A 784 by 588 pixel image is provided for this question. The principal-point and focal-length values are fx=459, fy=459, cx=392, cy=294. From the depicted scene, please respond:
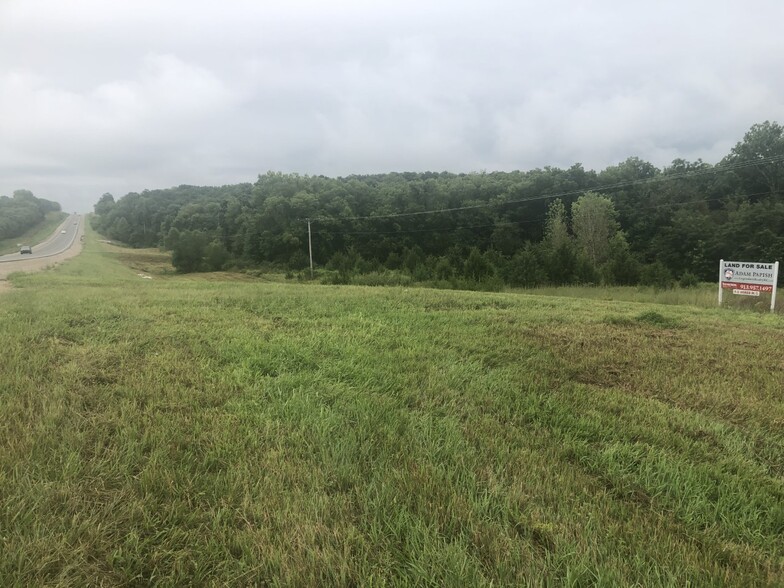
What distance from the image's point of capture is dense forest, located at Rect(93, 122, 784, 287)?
54594 mm

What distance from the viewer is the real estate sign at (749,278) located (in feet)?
41.5

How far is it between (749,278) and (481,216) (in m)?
56.8

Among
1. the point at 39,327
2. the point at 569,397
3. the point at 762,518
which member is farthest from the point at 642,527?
the point at 39,327

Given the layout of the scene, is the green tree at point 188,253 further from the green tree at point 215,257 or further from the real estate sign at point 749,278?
the real estate sign at point 749,278

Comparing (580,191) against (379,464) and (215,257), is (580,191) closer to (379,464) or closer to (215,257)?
(215,257)

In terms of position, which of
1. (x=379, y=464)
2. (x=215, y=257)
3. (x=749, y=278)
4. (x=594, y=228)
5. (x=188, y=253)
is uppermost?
(x=594, y=228)

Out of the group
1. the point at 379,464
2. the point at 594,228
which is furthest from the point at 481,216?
the point at 379,464

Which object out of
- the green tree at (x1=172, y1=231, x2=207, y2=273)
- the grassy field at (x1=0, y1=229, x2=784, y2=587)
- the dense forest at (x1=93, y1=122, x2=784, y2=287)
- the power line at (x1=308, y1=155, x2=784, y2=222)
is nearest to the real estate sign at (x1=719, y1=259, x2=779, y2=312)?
the grassy field at (x1=0, y1=229, x2=784, y2=587)

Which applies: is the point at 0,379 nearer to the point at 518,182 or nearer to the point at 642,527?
the point at 642,527

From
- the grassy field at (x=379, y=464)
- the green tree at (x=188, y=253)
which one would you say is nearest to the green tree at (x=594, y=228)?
the green tree at (x=188, y=253)

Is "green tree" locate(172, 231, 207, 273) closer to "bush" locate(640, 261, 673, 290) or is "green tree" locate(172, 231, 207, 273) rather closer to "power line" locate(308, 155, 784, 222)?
"power line" locate(308, 155, 784, 222)

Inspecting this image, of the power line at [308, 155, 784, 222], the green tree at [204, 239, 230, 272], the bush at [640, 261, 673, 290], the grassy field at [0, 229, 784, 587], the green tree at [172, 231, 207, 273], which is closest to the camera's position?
the grassy field at [0, 229, 784, 587]

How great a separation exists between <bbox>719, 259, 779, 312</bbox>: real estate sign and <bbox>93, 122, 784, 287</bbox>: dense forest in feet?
106

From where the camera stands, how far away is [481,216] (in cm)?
6881
